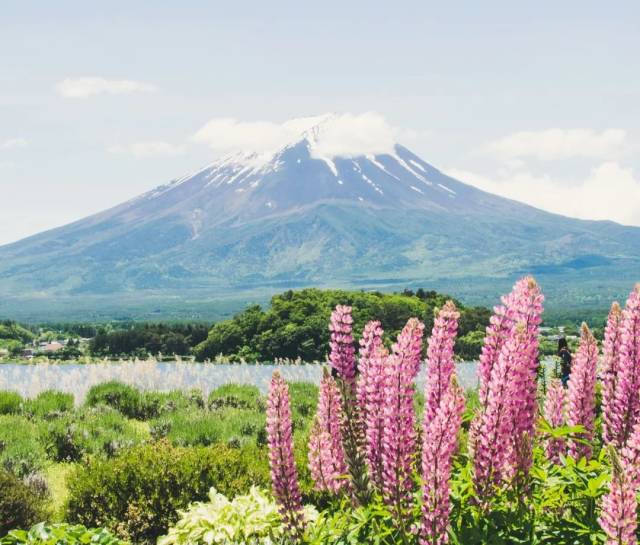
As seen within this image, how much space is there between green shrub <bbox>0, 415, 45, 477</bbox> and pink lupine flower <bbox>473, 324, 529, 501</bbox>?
9.16 metres

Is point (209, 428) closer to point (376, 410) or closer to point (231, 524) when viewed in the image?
point (231, 524)

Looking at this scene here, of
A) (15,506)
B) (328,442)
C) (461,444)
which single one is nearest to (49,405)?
(15,506)

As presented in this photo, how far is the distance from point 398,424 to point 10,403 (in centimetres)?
1478

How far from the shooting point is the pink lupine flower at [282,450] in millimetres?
6000

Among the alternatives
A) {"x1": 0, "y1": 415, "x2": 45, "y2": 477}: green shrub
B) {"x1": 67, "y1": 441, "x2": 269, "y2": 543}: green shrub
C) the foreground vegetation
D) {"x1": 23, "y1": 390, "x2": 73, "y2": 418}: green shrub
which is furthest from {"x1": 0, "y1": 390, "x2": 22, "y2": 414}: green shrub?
the foreground vegetation

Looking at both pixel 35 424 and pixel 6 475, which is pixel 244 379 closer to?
pixel 35 424

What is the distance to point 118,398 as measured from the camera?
62.6 ft

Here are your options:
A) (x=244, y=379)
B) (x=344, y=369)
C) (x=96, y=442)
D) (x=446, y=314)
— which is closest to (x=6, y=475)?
(x=96, y=442)

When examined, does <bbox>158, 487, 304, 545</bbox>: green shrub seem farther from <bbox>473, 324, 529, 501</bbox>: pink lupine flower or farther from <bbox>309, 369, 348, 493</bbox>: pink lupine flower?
<bbox>473, 324, 529, 501</bbox>: pink lupine flower

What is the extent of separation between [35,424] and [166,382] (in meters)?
4.90

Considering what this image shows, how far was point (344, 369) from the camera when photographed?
227 inches

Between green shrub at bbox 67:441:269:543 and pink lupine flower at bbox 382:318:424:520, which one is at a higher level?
pink lupine flower at bbox 382:318:424:520

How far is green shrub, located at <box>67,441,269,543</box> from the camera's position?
33.0 feet

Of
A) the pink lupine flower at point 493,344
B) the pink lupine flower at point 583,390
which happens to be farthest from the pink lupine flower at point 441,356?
the pink lupine flower at point 583,390
